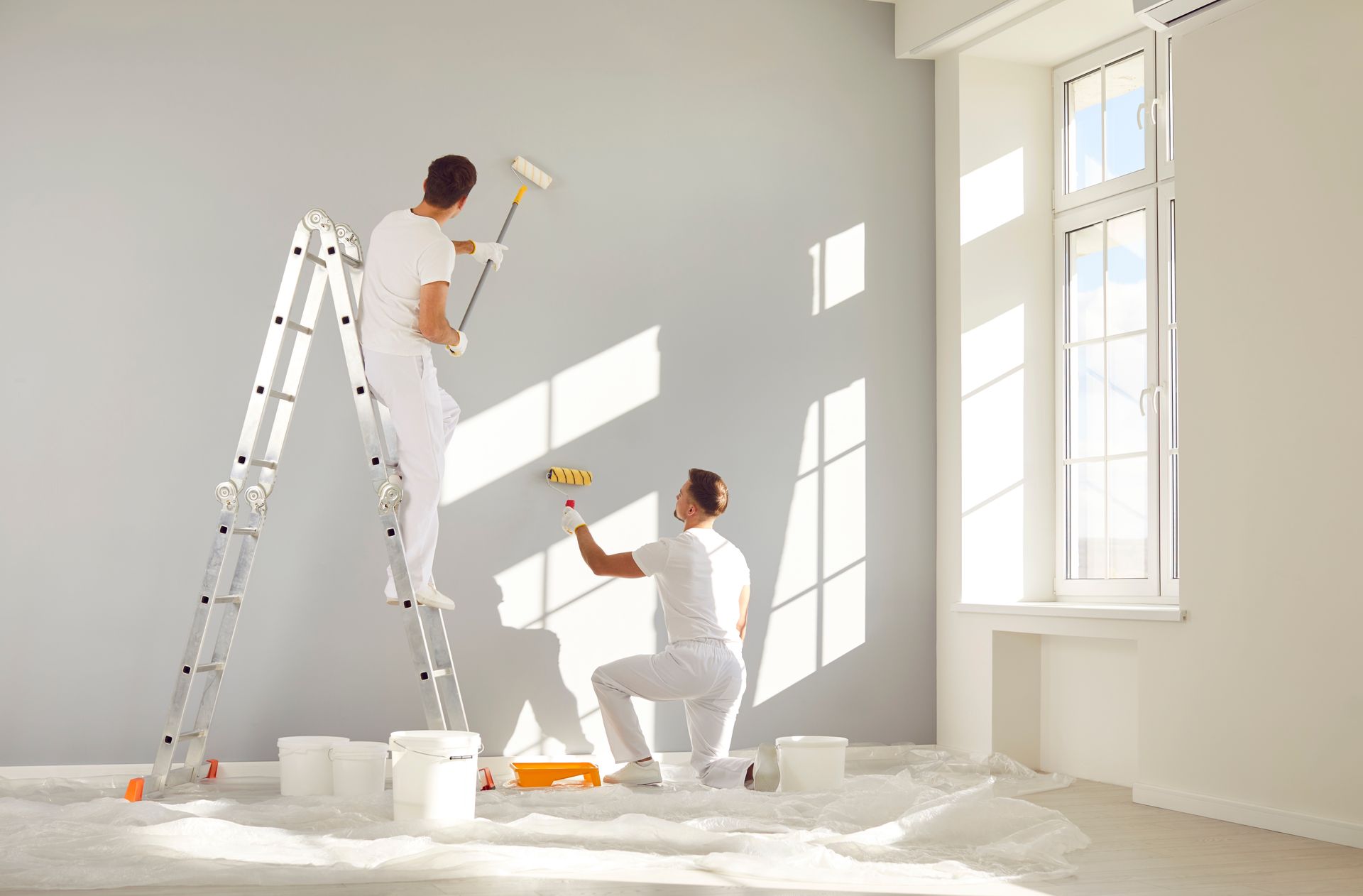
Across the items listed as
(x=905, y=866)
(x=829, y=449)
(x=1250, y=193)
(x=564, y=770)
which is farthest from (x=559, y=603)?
(x=1250, y=193)

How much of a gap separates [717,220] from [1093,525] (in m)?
2.12

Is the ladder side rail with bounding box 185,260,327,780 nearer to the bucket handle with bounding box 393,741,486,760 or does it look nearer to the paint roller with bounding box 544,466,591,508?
the bucket handle with bounding box 393,741,486,760

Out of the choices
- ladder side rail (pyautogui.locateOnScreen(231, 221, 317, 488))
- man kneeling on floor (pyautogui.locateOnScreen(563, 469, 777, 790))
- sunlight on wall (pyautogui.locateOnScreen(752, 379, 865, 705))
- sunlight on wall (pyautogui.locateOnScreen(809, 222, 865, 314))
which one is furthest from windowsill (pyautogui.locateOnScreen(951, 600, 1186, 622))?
ladder side rail (pyautogui.locateOnScreen(231, 221, 317, 488))

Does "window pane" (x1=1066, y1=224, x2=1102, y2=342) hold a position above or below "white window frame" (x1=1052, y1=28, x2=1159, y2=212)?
below

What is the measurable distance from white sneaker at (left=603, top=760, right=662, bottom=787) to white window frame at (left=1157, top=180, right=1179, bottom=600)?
2181mm

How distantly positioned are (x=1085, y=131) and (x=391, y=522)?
11.9ft

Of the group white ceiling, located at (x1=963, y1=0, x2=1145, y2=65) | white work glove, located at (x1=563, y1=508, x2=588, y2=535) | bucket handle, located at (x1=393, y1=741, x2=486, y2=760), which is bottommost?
bucket handle, located at (x1=393, y1=741, x2=486, y2=760)

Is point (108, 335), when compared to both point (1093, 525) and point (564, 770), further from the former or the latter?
point (1093, 525)

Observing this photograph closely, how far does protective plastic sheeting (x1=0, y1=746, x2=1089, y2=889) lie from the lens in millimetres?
2688

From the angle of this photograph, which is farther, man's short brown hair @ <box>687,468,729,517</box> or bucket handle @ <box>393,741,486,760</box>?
man's short brown hair @ <box>687,468,729,517</box>

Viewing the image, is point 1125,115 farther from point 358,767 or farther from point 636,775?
point 358,767

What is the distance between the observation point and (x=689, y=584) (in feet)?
14.2

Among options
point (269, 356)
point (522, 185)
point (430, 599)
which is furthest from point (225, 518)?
point (522, 185)

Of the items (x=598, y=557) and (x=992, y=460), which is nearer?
(x=598, y=557)
